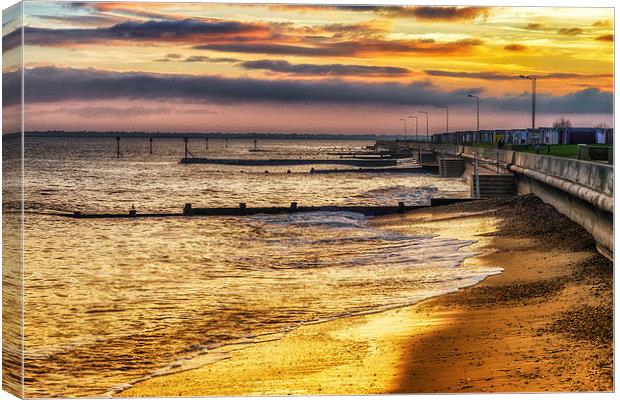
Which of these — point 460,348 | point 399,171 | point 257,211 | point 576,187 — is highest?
point 576,187

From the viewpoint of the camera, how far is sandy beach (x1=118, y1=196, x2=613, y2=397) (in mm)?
10414

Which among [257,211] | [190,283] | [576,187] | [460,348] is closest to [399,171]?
[257,211]

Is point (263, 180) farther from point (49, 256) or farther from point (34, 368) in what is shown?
point (34, 368)

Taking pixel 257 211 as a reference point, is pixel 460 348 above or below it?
above

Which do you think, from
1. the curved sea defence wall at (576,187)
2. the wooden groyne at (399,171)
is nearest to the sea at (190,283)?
the curved sea defence wall at (576,187)

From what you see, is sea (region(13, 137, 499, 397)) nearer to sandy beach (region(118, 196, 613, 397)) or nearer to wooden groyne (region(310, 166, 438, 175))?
sandy beach (region(118, 196, 613, 397))

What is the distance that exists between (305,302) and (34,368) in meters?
5.40

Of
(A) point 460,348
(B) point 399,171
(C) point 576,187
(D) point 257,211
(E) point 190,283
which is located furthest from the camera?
(B) point 399,171

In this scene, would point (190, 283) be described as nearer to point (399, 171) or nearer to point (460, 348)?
point (460, 348)

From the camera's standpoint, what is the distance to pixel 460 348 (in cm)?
1209

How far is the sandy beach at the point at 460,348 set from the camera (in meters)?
10.4

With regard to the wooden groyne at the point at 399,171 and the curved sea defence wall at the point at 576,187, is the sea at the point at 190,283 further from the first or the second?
the wooden groyne at the point at 399,171

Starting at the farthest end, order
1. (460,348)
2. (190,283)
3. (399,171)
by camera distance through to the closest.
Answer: (399,171) → (190,283) → (460,348)

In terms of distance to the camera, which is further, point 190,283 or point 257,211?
point 257,211
